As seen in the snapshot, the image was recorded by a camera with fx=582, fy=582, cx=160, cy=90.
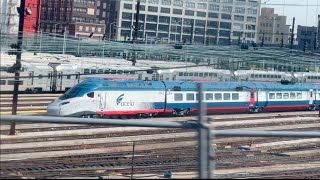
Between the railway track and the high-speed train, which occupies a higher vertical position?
the railway track

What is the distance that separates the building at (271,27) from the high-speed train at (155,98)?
532 cm

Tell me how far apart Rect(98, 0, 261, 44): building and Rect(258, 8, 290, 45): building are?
106cm

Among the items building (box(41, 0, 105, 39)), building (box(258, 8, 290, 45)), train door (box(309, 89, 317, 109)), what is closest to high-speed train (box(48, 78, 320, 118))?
train door (box(309, 89, 317, 109))

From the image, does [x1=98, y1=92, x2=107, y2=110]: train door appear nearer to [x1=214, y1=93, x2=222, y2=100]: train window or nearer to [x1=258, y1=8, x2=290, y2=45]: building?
[x1=214, y1=93, x2=222, y2=100]: train window

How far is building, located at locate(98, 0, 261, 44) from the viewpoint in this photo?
16.1 m

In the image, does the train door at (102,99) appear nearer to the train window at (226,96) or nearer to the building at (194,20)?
the train window at (226,96)

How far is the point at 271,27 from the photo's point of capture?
25.1 m

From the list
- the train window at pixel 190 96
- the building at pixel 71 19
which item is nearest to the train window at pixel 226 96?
the train window at pixel 190 96

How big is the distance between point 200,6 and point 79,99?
719 centimetres

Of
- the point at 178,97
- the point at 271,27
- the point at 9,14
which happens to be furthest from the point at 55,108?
the point at 271,27

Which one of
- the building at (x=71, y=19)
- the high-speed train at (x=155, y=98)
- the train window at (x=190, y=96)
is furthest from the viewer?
the building at (x=71, y=19)

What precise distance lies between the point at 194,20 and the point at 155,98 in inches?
262

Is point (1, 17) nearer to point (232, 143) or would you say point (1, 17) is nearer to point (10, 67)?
point (10, 67)

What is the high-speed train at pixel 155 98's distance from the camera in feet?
39.5
